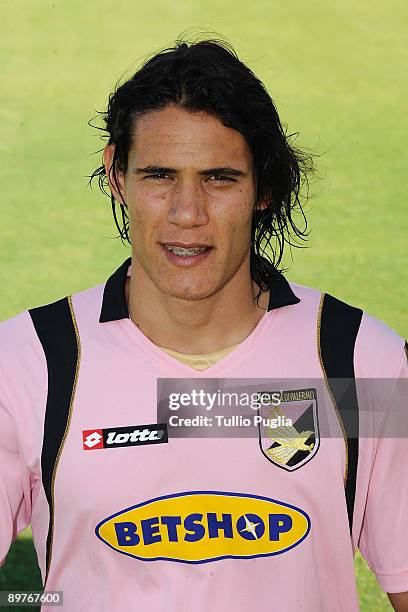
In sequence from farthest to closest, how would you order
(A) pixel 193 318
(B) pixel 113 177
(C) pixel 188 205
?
1. (B) pixel 113 177
2. (A) pixel 193 318
3. (C) pixel 188 205

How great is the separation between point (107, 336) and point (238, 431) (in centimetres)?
40

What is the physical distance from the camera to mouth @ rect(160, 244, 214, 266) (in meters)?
2.84

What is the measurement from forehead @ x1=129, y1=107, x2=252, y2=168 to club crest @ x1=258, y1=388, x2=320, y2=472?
591 millimetres

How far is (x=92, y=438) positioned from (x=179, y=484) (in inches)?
9.1

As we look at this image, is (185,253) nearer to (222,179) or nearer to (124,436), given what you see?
(222,179)

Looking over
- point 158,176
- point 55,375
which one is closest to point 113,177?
point 158,176

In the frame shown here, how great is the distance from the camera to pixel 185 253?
2840 millimetres

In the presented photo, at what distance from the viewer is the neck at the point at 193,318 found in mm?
3010

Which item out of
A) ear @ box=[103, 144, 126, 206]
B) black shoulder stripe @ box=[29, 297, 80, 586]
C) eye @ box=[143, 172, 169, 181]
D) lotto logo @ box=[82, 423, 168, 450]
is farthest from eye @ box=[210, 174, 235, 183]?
lotto logo @ box=[82, 423, 168, 450]

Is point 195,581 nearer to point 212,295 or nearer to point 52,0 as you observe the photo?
point 212,295

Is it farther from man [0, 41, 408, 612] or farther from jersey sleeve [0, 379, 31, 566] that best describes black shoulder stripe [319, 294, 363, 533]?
jersey sleeve [0, 379, 31, 566]

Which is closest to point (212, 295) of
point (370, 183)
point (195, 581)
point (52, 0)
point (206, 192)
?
point (206, 192)

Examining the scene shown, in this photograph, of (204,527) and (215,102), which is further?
(215,102)

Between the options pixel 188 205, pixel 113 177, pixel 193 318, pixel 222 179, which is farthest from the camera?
pixel 113 177
